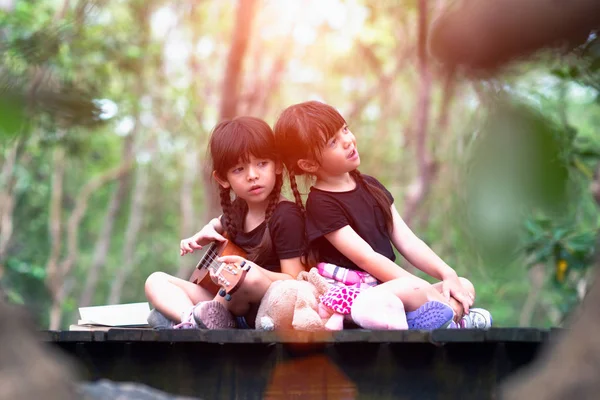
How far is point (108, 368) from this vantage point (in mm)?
2559

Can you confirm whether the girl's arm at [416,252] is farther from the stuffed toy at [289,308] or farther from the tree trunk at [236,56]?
the tree trunk at [236,56]

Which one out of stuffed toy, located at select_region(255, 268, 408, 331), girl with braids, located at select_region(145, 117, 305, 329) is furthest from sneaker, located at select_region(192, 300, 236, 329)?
stuffed toy, located at select_region(255, 268, 408, 331)

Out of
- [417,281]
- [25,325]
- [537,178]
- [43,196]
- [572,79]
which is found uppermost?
[43,196]

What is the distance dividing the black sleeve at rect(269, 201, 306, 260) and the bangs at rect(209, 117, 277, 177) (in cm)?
27

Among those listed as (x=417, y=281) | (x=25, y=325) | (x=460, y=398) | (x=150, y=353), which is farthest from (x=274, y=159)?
(x=25, y=325)

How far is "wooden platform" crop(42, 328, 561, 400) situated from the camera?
2156mm

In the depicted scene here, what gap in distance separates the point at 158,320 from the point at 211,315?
0.52m

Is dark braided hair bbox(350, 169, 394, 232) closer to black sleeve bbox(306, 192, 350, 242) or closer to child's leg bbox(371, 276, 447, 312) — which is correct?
black sleeve bbox(306, 192, 350, 242)

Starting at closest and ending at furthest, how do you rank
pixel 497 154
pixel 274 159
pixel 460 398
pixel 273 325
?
pixel 497 154, pixel 460 398, pixel 273 325, pixel 274 159

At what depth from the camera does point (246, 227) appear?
3.56m

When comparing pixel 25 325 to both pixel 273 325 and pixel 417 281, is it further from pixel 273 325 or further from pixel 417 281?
pixel 417 281

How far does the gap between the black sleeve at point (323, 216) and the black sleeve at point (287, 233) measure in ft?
0.18

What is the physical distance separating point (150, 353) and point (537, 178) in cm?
201

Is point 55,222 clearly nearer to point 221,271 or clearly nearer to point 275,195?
point 275,195
